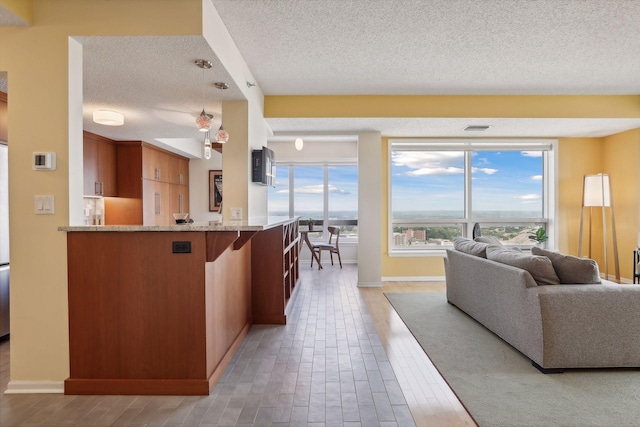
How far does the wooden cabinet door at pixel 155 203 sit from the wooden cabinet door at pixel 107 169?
483mm

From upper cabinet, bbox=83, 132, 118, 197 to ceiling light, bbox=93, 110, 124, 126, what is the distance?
1379 millimetres

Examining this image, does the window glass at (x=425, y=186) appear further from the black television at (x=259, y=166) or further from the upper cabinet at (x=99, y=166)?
the upper cabinet at (x=99, y=166)

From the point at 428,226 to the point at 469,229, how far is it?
693 mm

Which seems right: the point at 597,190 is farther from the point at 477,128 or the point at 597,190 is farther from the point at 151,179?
the point at 151,179

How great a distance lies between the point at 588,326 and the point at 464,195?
401 centimetres

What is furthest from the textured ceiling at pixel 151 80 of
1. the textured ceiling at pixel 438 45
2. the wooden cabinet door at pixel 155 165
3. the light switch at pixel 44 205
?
the wooden cabinet door at pixel 155 165

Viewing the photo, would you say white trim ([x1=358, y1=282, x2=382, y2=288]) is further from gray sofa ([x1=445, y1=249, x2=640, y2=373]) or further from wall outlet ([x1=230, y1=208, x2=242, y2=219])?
gray sofa ([x1=445, y1=249, x2=640, y2=373])

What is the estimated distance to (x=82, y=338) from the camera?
228cm

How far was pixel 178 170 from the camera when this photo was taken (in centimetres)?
749

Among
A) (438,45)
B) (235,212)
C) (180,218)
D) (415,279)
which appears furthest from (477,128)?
(180,218)

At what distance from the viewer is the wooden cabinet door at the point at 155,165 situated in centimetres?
624

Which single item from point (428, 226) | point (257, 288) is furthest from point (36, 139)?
point (428, 226)

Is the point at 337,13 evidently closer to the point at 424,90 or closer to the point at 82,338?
the point at 424,90

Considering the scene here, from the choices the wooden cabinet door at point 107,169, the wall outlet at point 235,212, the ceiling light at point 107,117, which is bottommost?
the wall outlet at point 235,212
